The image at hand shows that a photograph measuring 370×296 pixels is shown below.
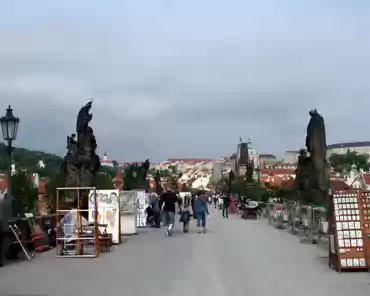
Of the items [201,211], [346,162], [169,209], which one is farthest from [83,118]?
[346,162]

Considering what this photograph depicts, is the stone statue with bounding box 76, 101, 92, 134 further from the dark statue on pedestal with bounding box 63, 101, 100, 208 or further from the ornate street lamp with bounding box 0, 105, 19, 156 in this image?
the ornate street lamp with bounding box 0, 105, 19, 156

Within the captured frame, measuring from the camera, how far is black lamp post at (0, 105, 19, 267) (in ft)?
51.5

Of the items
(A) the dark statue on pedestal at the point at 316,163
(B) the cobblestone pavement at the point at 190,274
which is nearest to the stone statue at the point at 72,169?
(B) the cobblestone pavement at the point at 190,274

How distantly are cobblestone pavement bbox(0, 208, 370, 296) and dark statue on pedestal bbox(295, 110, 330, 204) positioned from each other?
2337mm

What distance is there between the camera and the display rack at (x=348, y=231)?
43.7 feet

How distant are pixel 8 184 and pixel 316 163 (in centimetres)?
974

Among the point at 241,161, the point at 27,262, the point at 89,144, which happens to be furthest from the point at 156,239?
the point at 241,161

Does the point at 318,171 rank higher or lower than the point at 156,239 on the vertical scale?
higher

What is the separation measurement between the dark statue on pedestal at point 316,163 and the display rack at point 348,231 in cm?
705

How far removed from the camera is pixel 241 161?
120 meters

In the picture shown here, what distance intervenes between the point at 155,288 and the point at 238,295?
1.66 meters

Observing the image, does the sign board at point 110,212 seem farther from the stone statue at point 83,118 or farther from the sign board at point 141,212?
the sign board at point 141,212

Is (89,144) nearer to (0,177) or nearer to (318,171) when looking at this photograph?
(0,177)

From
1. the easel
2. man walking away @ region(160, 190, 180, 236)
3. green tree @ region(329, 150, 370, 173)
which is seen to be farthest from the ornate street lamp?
green tree @ region(329, 150, 370, 173)
